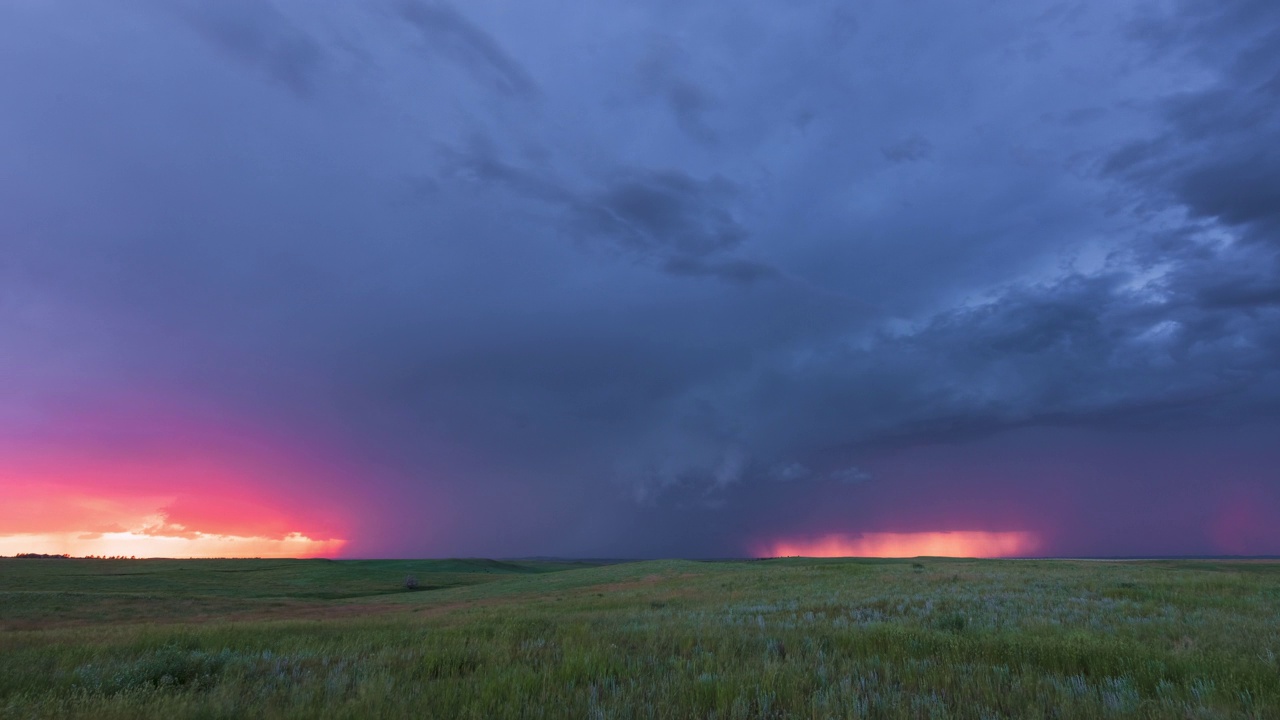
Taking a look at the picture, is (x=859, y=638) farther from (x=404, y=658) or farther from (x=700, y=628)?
(x=404, y=658)

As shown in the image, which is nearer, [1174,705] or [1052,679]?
[1174,705]

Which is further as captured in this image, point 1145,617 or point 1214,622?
point 1145,617

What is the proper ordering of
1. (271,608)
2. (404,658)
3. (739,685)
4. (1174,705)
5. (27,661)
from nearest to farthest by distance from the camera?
(1174,705) < (739,685) < (404,658) < (27,661) < (271,608)

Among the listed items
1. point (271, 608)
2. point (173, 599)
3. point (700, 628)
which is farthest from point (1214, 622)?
point (173, 599)

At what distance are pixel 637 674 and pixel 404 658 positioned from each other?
389 cm

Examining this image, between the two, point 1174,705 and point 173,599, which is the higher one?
point 1174,705

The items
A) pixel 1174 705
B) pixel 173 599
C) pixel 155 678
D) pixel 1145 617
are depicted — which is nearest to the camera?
pixel 1174 705

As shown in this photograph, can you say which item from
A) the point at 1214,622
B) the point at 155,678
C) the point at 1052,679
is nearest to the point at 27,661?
the point at 155,678

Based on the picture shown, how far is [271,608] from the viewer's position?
4628 cm

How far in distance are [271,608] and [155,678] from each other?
4809 cm

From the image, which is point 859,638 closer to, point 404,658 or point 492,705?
point 492,705

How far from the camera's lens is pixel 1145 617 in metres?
12.9

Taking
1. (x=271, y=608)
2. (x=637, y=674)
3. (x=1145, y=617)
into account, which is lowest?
(x=271, y=608)

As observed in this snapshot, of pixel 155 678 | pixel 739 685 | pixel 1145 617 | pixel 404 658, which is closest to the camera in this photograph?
pixel 739 685
